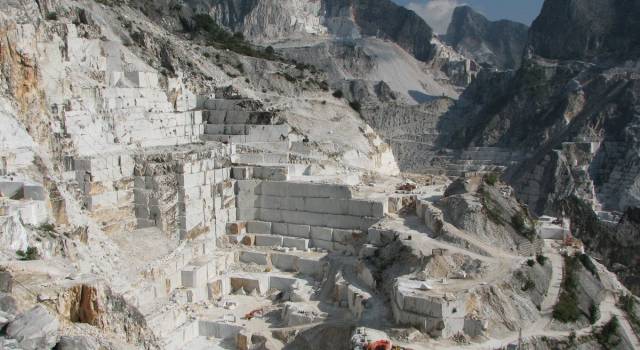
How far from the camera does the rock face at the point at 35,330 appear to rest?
8398 mm

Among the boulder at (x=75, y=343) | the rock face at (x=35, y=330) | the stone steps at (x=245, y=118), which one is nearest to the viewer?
the rock face at (x=35, y=330)

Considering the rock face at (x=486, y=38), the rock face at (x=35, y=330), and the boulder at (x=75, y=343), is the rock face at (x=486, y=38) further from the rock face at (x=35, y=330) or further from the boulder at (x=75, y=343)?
the rock face at (x=35, y=330)

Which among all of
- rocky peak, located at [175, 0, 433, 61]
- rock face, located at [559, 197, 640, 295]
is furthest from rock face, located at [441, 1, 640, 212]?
rocky peak, located at [175, 0, 433, 61]

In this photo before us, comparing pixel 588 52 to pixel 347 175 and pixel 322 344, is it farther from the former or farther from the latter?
pixel 322 344

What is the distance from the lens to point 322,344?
19.9 m

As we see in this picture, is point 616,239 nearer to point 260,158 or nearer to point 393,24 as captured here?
point 260,158

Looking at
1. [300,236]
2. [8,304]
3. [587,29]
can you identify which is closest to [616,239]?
[300,236]


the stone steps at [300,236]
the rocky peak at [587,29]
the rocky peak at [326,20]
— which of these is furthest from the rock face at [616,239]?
the rocky peak at [326,20]

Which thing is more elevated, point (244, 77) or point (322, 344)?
point (244, 77)

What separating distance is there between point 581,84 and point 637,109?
1117cm

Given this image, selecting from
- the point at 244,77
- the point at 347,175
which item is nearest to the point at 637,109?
the point at 244,77

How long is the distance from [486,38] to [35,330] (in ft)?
474

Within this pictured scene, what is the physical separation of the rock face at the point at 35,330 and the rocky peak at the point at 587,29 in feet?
240

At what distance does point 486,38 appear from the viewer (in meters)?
145
